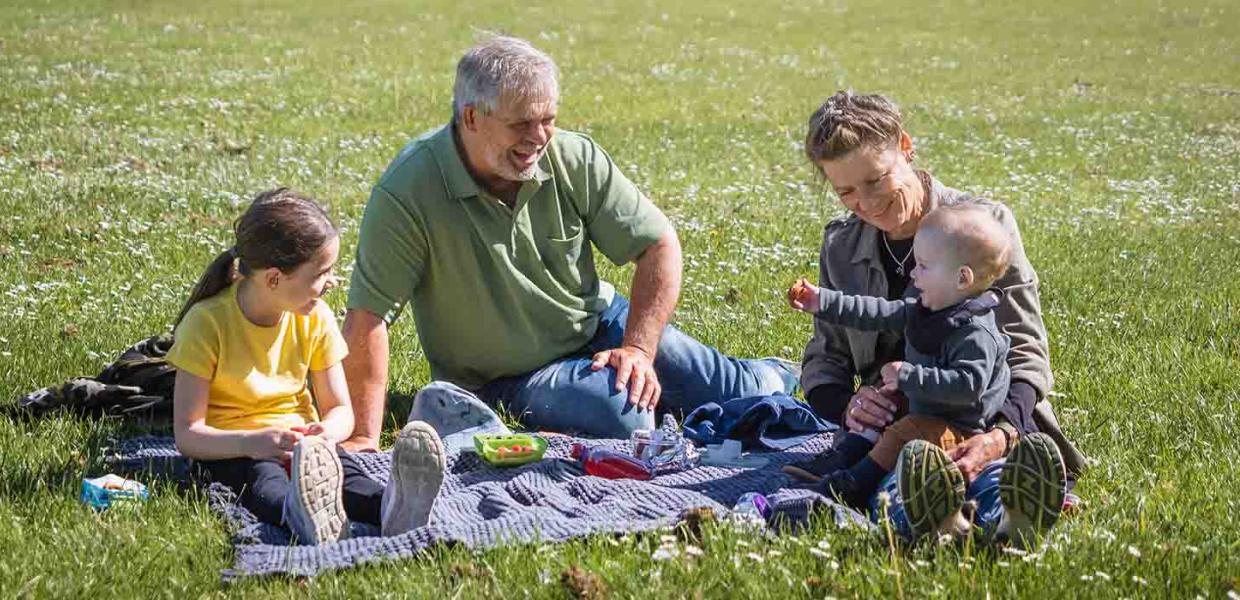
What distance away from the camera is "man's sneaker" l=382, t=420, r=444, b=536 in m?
4.41

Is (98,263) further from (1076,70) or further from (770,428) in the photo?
(1076,70)

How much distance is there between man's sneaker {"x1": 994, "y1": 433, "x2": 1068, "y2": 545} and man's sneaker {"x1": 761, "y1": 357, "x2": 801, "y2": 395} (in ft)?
8.06

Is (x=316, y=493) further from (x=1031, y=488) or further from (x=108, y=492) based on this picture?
(x=1031, y=488)

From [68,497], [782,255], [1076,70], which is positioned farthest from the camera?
[1076,70]

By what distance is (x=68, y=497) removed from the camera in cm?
482

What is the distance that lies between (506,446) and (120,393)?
1.73 metres

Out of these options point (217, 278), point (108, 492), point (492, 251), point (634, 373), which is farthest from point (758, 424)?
point (108, 492)

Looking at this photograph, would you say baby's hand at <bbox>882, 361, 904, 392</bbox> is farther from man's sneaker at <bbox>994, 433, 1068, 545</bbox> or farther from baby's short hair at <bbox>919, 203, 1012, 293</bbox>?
man's sneaker at <bbox>994, 433, 1068, 545</bbox>

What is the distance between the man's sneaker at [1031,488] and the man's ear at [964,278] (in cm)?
78

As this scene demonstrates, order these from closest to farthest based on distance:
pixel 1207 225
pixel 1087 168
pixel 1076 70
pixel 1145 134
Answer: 1. pixel 1207 225
2. pixel 1087 168
3. pixel 1145 134
4. pixel 1076 70

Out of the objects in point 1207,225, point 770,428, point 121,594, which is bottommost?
point 1207,225

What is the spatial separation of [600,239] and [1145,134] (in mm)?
12074

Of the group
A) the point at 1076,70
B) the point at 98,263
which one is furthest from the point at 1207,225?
the point at 1076,70

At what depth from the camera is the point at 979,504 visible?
454 cm
